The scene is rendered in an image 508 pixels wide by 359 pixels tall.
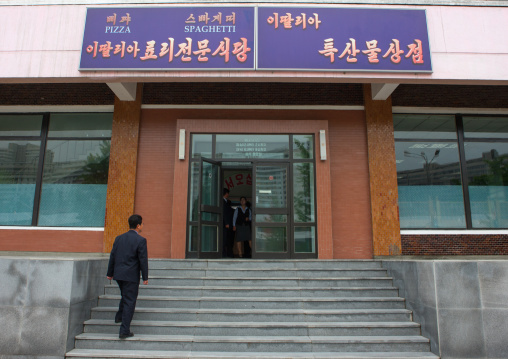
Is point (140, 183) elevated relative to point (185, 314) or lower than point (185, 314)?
elevated

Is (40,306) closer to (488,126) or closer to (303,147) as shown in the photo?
(303,147)

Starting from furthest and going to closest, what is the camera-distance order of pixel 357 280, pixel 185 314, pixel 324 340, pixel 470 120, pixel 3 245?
pixel 470 120 → pixel 3 245 → pixel 357 280 → pixel 185 314 → pixel 324 340

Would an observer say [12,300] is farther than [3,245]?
No

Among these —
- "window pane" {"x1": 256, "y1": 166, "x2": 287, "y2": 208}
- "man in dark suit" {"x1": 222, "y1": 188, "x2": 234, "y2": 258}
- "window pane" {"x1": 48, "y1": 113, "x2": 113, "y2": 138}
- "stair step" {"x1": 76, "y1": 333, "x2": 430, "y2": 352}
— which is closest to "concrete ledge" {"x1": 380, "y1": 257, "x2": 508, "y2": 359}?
"stair step" {"x1": 76, "y1": 333, "x2": 430, "y2": 352}

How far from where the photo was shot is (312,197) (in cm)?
867

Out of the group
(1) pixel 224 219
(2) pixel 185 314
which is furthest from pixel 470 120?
(2) pixel 185 314

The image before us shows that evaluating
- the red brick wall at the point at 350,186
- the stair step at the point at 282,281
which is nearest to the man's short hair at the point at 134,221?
the stair step at the point at 282,281

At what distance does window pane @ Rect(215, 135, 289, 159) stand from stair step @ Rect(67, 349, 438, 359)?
4992 mm

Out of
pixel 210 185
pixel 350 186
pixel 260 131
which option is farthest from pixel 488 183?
pixel 210 185

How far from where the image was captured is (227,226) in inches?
367

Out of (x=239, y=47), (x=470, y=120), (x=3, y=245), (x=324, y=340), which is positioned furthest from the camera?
(x=470, y=120)

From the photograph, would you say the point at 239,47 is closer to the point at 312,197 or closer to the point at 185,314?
the point at 312,197

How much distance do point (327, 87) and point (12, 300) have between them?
7.69 m

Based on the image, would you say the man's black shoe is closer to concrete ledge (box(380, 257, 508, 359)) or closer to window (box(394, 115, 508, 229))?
concrete ledge (box(380, 257, 508, 359))
